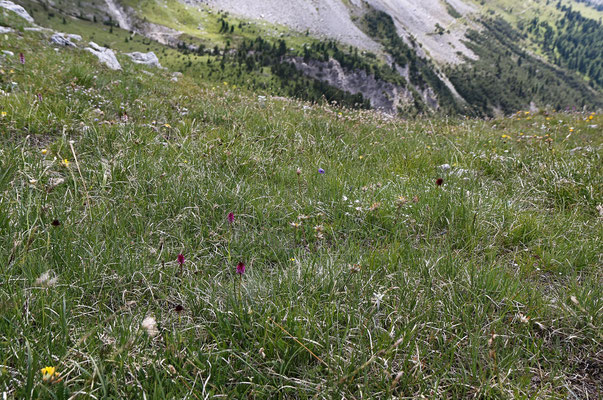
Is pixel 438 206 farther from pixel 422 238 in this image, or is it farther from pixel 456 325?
pixel 456 325

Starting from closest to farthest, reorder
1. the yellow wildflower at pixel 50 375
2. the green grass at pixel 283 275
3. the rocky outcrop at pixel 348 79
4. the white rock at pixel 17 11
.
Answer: the yellow wildflower at pixel 50 375 < the green grass at pixel 283 275 < the white rock at pixel 17 11 < the rocky outcrop at pixel 348 79

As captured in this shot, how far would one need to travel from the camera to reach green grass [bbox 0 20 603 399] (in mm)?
2033

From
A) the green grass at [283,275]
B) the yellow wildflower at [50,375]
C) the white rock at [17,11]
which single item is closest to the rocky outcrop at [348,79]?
the white rock at [17,11]

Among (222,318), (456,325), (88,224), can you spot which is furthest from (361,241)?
(88,224)

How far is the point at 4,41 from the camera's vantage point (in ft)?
44.4

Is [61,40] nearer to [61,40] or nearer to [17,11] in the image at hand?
[61,40]

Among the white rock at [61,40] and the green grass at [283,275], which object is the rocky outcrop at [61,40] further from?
the green grass at [283,275]

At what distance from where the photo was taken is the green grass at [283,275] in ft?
6.67

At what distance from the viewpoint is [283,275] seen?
2.86 meters

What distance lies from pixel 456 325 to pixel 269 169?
3.66m

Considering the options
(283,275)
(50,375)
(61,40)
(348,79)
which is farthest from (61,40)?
(348,79)

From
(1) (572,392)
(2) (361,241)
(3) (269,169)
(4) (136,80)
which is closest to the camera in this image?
(1) (572,392)

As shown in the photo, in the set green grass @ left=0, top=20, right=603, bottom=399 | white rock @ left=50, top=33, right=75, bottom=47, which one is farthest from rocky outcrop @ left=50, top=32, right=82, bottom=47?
green grass @ left=0, top=20, right=603, bottom=399

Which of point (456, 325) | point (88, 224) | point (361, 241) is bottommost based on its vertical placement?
point (88, 224)
